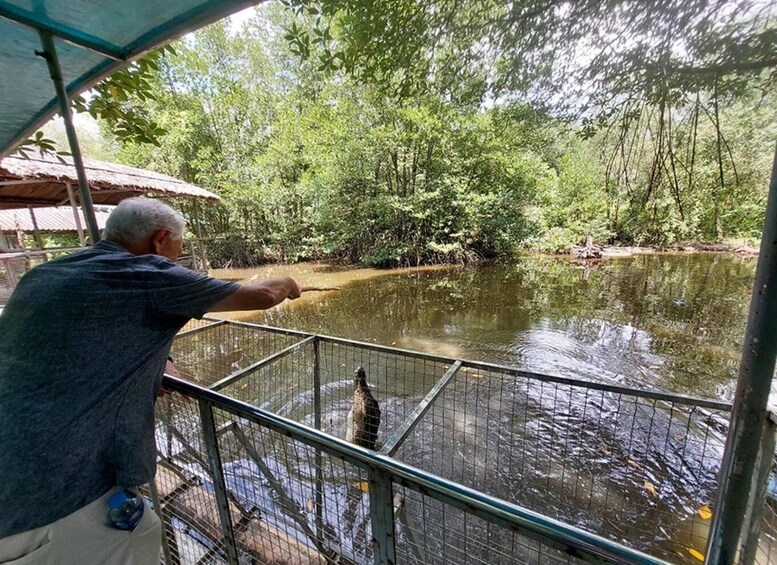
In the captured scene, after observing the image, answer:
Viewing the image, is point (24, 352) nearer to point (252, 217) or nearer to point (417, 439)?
point (417, 439)

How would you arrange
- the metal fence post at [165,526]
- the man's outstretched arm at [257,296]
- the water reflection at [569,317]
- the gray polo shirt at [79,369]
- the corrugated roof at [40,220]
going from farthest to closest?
the corrugated roof at [40,220] → the water reflection at [569,317] → the metal fence post at [165,526] → the man's outstretched arm at [257,296] → the gray polo shirt at [79,369]

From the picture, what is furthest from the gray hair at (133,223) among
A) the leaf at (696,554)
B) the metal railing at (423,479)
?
the leaf at (696,554)

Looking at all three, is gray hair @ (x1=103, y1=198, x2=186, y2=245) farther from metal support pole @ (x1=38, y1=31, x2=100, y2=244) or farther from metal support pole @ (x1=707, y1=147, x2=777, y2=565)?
metal support pole @ (x1=707, y1=147, x2=777, y2=565)

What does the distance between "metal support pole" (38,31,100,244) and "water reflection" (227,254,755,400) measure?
453 cm

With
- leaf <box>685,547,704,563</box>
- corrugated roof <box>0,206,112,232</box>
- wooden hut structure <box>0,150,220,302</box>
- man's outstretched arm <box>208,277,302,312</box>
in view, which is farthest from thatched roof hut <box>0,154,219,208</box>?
leaf <box>685,547,704,563</box>

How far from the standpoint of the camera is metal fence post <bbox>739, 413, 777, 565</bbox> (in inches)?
42.2

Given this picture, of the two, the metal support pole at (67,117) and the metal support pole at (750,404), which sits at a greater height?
the metal support pole at (67,117)

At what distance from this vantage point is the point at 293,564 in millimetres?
1778

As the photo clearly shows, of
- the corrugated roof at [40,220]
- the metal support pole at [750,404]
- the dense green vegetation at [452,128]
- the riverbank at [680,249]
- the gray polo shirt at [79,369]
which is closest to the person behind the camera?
the metal support pole at [750,404]

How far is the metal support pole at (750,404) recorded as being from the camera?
0.54 m

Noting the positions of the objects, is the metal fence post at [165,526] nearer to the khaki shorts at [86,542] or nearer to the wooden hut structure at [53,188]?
the khaki shorts at [86,542]

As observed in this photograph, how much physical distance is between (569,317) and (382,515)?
764cm

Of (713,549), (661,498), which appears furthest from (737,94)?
(661,498)

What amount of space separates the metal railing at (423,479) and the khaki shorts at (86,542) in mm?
291
